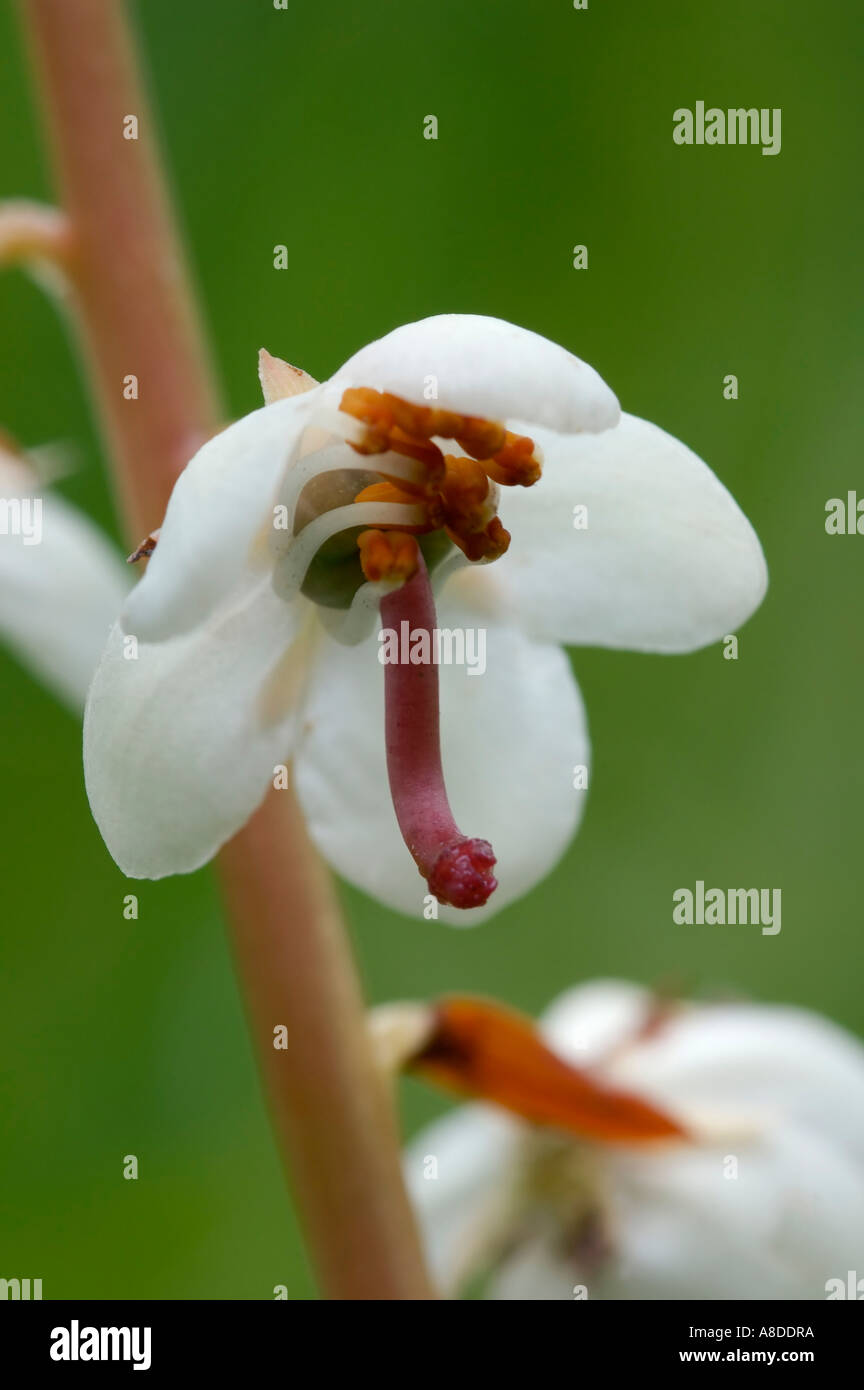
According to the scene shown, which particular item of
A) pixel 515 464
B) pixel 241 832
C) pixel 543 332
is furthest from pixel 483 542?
pixel 543 332

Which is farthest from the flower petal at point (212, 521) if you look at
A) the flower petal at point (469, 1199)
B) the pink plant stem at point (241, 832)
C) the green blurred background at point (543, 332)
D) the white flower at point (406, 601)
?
the green blurred background at point (543, 332)

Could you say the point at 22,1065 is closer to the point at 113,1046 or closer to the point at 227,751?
the point at 113,1046

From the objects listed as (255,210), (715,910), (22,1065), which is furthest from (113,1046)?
(255,210)

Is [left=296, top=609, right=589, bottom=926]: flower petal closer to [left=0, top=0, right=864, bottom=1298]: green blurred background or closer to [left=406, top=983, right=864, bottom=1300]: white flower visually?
[left=406, top=983, right=864, bottom=1300]: white flower

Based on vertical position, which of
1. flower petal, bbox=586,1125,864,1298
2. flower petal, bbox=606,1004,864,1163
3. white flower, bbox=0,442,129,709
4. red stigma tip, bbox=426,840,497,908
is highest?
white flower, bbox=0,442,129,709

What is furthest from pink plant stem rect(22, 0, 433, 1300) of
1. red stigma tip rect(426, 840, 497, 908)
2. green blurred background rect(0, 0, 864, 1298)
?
green blurred background rect(0, 0, 864, 1298)

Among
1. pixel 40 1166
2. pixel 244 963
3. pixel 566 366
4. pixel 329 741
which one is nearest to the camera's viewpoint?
pixel 566 366

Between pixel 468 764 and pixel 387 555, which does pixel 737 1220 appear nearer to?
pixel 468 764
